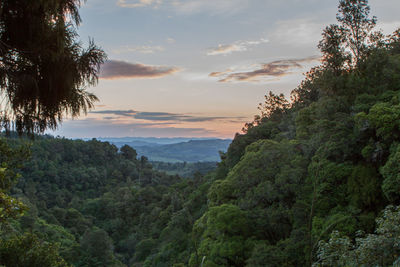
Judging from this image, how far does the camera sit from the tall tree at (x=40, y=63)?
3414mm

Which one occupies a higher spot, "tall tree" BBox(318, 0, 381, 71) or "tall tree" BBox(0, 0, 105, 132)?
"tall tree" BBox(318, 0, 381, 71)

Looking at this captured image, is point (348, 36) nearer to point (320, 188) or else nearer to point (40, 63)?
point (320, 188)

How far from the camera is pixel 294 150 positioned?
52.5ft

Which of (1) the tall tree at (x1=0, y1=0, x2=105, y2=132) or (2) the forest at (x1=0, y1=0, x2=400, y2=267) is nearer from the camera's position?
(1) the tall tree at (x1=0, y1=0, x2=105, y2=132)

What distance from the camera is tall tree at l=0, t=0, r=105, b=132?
341 centimetres

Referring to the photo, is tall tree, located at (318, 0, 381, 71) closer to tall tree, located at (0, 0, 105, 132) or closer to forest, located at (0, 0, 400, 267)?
forest, located at (0, 0, 400, 267)

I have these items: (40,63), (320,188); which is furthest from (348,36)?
(40,63)

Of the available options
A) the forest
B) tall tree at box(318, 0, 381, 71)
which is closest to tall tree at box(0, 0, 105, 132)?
the forest

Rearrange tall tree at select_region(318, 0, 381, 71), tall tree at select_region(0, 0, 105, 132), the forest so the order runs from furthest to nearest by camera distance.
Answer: tall tree at select_region(318, 0, 381, 71)
the forest
tall tree at select_region(0, 0, 105, 132)

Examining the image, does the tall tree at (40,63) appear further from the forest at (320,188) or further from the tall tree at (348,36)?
the tall tree at (348,36)

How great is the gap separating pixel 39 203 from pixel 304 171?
43.8 metres

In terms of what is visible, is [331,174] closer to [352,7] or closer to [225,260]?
[225,260]

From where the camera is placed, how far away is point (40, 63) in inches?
142

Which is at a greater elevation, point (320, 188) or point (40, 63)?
point (40, 63)
